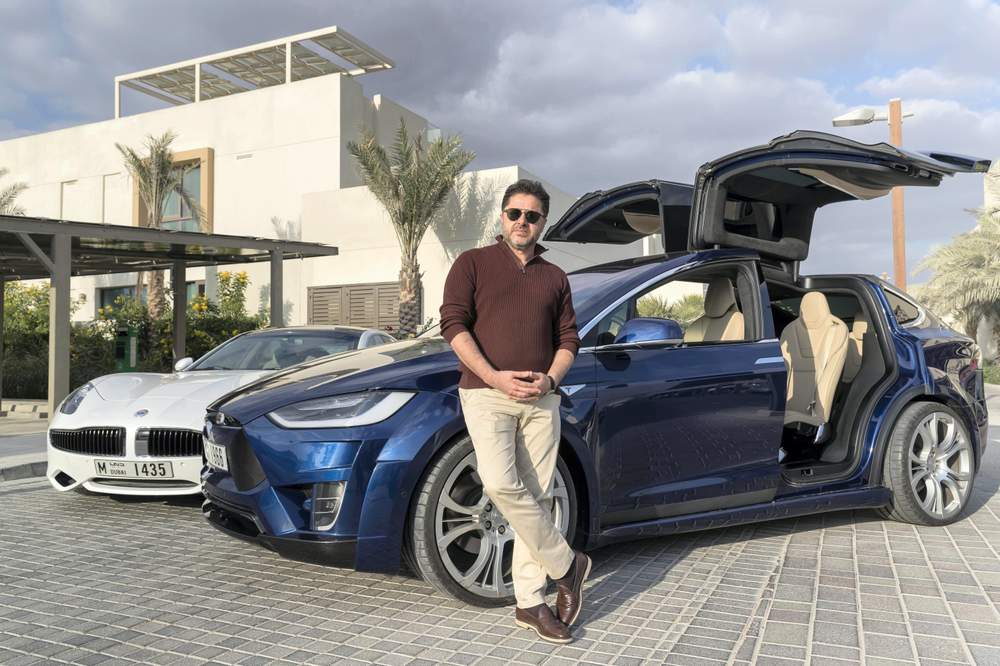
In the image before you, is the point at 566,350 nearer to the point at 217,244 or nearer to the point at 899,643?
the point at 899,643

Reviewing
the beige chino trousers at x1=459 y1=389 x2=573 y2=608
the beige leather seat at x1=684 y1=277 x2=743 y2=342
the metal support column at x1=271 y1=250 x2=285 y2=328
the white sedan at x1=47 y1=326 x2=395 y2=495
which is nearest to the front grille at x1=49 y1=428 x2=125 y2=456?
the white sedan at x1=47 y1=326 x2=395 y2=495

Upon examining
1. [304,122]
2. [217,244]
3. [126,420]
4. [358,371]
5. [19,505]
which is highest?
[304,122]

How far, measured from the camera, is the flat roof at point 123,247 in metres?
11.9

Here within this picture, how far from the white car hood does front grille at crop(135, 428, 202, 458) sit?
51 millimetres

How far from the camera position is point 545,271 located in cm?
319

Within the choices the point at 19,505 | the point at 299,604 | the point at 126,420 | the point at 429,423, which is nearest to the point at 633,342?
the point at 429,423

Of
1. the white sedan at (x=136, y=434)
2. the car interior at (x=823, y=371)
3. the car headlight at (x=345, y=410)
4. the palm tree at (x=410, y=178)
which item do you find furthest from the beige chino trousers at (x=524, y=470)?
the palm tree at (x=410, y=178)

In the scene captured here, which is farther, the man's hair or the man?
the man's hair

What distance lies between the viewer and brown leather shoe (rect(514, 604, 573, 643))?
10.1 ft

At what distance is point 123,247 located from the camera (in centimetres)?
1424

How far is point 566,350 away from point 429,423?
26.6 inches

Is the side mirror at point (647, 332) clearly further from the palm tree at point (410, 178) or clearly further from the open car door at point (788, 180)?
the palm tree at point (410, 178)

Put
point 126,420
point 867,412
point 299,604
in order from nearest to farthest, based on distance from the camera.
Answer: point 299,604 → point 867,412 → point 126,420

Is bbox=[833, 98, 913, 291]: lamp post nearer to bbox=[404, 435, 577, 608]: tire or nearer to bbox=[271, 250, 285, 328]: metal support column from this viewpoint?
bbox=[271, 250, 285, 328]: metal support column
